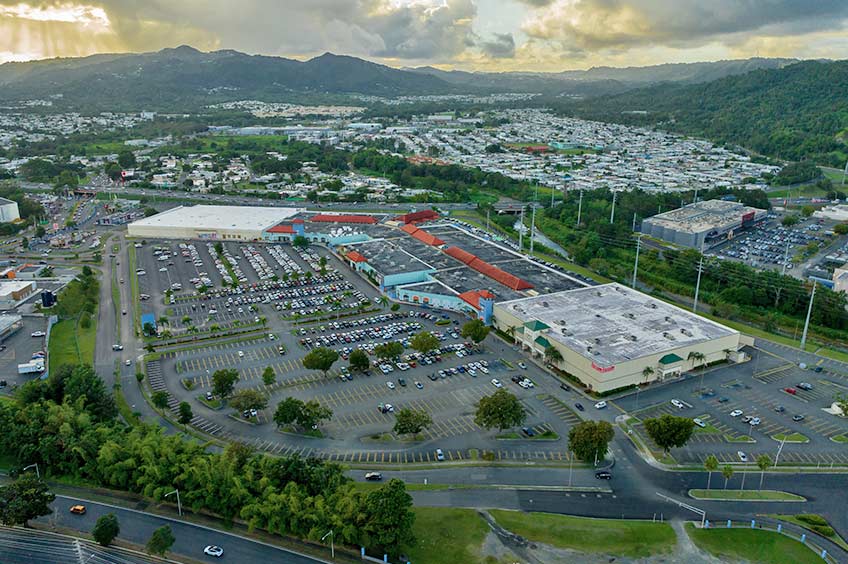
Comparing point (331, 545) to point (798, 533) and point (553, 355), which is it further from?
point (553, 355)

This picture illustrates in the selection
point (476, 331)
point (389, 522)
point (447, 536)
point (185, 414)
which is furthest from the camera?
point (476, 331)

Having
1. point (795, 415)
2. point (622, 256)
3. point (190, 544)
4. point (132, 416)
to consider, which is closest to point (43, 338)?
point (132, 416)

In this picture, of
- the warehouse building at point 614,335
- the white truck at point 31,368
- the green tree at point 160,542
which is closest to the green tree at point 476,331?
the warehouse building at point 614,335

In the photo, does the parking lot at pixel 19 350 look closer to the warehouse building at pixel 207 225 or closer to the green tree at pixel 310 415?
the green tree at pixel 310 415

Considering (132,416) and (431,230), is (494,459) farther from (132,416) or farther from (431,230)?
(431,230)

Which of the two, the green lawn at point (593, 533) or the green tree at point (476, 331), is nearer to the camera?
the green lawn at point (593, 533)

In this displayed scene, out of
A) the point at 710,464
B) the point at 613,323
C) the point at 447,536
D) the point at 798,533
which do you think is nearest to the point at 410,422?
the point at 447,536

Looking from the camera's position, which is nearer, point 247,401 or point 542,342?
point 247,401
